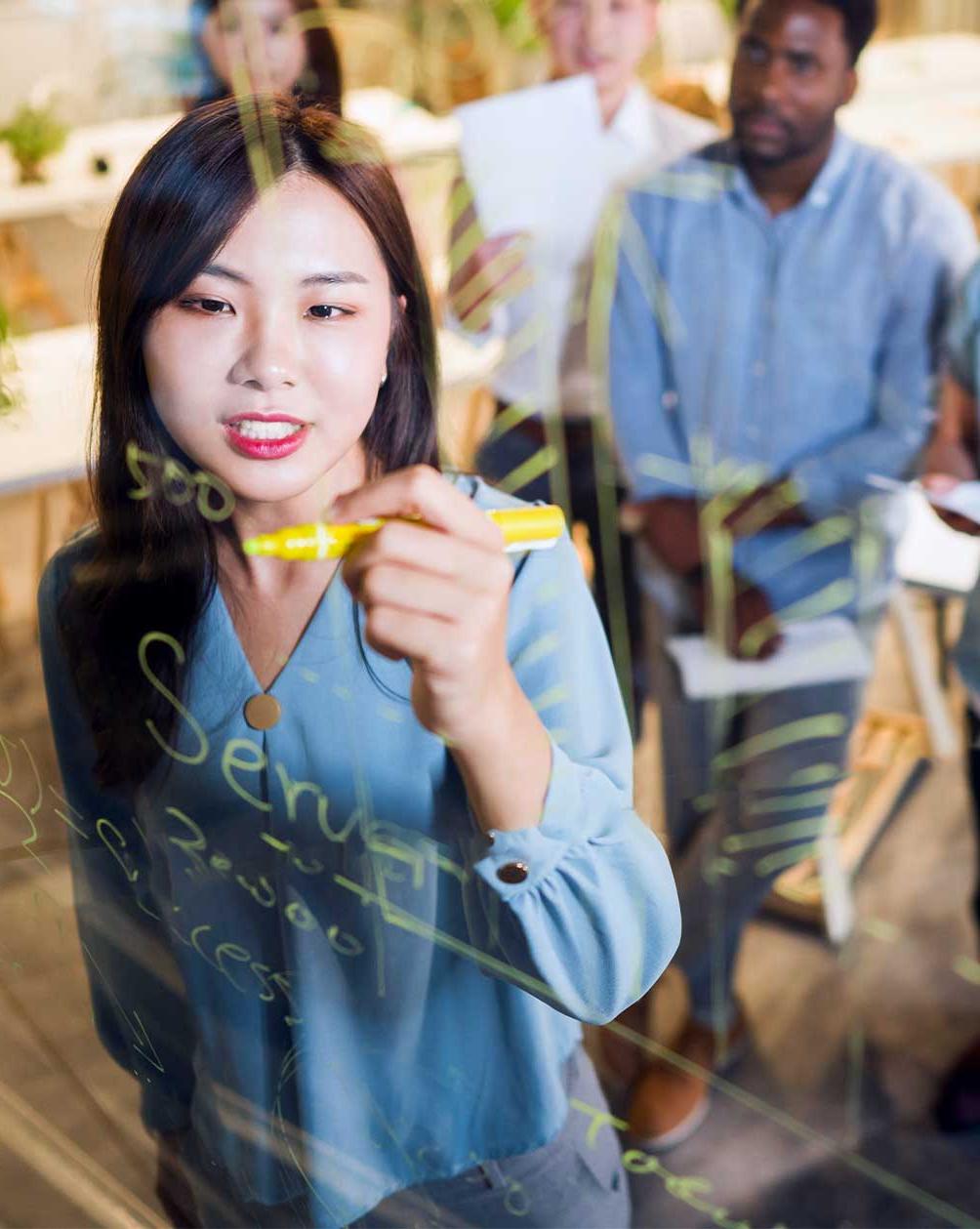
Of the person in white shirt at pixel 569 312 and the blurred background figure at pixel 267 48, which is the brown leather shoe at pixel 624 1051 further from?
the blurred background figure at pixel 267 48

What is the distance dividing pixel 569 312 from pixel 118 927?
35cm

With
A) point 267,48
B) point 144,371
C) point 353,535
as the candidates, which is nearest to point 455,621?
point 353,535

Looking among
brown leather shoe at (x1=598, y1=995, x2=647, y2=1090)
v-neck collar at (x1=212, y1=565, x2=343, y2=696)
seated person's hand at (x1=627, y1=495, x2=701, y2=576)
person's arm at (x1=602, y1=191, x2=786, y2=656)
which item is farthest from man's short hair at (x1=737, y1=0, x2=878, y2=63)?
brown leather shoe at (x1=598, y1=995, x2=647, y2=1090)

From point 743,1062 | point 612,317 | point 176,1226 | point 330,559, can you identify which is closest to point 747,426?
point 612,317

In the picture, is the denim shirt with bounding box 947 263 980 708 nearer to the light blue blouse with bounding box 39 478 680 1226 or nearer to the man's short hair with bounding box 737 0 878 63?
the man's short hair with bounding box 737 0 878 63

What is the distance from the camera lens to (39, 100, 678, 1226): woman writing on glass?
1.46 ft

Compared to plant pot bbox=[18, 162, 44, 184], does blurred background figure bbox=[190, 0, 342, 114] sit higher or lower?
higher

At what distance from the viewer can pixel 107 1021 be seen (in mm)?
617

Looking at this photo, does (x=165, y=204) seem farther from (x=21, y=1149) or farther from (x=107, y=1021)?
(x=21, y=1149)

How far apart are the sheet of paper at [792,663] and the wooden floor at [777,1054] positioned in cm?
2

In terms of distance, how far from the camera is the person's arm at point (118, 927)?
553mm

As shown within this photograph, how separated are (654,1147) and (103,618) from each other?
0.39m

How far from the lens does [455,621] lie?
43 centimetres

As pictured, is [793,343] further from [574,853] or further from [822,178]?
[574,853]
